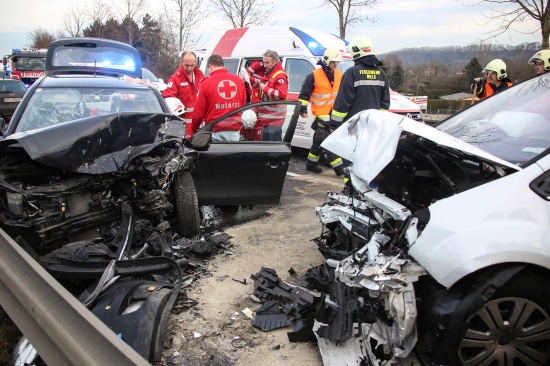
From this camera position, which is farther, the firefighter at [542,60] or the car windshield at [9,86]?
the car windshield at [9,86]

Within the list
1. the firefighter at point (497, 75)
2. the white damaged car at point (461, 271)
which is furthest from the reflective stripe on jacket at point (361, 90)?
the white damaged car at point (461, 271)

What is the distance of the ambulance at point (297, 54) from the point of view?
25.6 feet

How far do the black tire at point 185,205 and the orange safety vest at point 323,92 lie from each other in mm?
3323

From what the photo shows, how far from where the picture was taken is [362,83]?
5.38 meters

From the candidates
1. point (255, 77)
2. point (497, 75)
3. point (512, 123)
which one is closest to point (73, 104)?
point (255, 77)

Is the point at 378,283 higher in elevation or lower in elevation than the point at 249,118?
lower

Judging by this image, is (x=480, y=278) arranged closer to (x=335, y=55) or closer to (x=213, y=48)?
(x=335, y=55)

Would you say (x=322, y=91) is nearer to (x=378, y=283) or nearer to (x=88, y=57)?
(x=88, y=57)

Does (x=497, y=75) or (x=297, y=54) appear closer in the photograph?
(x=497, y=75)

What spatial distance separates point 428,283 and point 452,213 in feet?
1.26

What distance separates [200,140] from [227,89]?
1.24 meters

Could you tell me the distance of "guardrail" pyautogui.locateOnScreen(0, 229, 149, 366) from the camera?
1.61 m

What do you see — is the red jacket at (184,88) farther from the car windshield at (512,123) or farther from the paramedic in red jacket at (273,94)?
the car windshield at (512,123)

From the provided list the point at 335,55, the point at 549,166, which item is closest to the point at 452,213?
the point at 549,166
